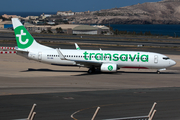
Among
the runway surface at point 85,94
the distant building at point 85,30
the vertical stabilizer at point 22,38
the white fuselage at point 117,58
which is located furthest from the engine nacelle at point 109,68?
the distant building at point 85,30

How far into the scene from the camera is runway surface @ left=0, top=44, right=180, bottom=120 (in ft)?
62.8

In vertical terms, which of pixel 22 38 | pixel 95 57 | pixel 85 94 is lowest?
pixel 85 94

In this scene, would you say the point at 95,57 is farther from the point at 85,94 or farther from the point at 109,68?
the point at 85,94

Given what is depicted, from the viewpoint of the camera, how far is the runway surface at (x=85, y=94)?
62.8 feet

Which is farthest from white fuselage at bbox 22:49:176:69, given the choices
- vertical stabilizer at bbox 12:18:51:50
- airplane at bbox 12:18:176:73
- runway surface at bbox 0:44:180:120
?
runway surface at bbox 0:44:180:120

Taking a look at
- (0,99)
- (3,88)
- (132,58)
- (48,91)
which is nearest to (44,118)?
(0,99)

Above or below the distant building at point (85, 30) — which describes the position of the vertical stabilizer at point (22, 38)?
below

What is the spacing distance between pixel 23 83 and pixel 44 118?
51.3ft

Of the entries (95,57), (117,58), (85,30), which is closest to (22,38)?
(95,57)

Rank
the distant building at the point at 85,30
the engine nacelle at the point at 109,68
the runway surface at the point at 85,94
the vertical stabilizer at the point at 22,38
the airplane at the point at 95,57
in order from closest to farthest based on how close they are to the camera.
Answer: the runway surface at the point at 85,94
the engine nacelle at the point at 109,68
the airplane at the point at 95,57
the vertical stabilizer at the point at 22,38
the distant building at the point at 85,30

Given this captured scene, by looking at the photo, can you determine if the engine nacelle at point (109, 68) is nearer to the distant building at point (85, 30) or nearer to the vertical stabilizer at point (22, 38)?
the vertical stabilizer at point (22, 38)

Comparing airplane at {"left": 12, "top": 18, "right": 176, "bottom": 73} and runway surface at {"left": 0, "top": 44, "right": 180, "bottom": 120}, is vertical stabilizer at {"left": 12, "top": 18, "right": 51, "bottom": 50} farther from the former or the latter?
runway surface at {"left": 0, "top": 44, "right": 180, "bottom": 120}

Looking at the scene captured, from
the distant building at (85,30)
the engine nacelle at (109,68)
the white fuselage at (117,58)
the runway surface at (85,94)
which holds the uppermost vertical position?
the distant building at (85,30)

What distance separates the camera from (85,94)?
2625 cm
